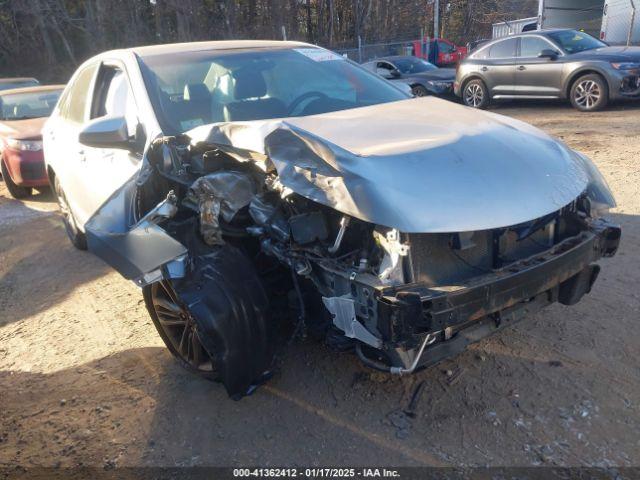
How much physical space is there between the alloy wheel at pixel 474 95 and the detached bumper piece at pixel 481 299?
10.1 metres

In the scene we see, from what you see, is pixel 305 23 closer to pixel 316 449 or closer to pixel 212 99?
pixel 212 99

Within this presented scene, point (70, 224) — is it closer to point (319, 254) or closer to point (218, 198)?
point (218, 198)

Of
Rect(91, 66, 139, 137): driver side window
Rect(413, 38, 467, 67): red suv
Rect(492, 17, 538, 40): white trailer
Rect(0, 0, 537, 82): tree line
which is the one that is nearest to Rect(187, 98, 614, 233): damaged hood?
Rect(91, 66, 139, 137): driver side window

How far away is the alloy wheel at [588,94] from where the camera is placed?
10.5m

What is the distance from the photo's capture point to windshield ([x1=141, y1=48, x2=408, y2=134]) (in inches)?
150

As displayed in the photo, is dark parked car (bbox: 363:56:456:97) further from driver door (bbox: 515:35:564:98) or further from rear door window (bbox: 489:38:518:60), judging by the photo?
driver door (bbox: 515:35:564:98)

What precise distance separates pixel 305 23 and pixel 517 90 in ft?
65.3

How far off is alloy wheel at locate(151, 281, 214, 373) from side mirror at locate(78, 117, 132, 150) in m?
1.00

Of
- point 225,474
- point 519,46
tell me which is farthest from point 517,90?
point 225,474

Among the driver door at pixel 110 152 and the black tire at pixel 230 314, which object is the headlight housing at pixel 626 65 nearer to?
the driver door at pixel 110 152

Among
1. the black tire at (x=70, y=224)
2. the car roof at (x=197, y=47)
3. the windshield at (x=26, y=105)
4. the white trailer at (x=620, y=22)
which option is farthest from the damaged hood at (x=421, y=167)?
the white trailer at (x=620, y=22)

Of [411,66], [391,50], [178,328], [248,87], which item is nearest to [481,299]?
[178,328]

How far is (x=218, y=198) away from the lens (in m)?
2.99

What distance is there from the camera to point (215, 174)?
305 cm
